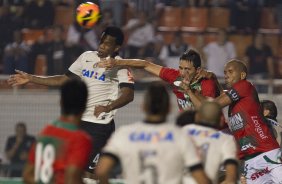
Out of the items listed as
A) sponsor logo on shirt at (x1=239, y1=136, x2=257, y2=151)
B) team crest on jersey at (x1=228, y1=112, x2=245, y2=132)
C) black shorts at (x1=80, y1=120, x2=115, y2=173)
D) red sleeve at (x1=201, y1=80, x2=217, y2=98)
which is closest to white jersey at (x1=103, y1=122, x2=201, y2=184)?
red sleeve at (x1=201, y1=80, x2=217, y2=98)

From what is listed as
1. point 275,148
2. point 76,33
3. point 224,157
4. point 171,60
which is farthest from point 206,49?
point 224,157

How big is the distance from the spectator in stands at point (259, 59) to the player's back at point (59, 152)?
1272 cm

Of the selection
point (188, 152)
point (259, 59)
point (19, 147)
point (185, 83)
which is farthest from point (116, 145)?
point (259, 59)

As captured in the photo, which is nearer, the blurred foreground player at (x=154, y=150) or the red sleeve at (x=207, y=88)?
the blurred foreground player at (x=154, y=150)

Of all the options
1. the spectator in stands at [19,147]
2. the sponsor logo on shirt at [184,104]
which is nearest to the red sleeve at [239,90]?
the sponsor logo on shirt at [184,104]

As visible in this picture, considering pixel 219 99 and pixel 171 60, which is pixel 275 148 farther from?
pixel 171 60

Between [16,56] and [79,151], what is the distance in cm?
1361

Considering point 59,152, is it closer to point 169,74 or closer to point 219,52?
point 169,74

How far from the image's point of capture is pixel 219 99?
11922 mm

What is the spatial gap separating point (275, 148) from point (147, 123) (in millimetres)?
5054

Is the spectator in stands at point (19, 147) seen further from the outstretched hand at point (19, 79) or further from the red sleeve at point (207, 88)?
the red sleeve at point (207, 88)

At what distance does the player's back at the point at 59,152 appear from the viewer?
7551 mm

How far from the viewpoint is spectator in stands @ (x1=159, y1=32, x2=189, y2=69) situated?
20547 mm

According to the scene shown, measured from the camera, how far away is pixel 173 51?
68.0ft
